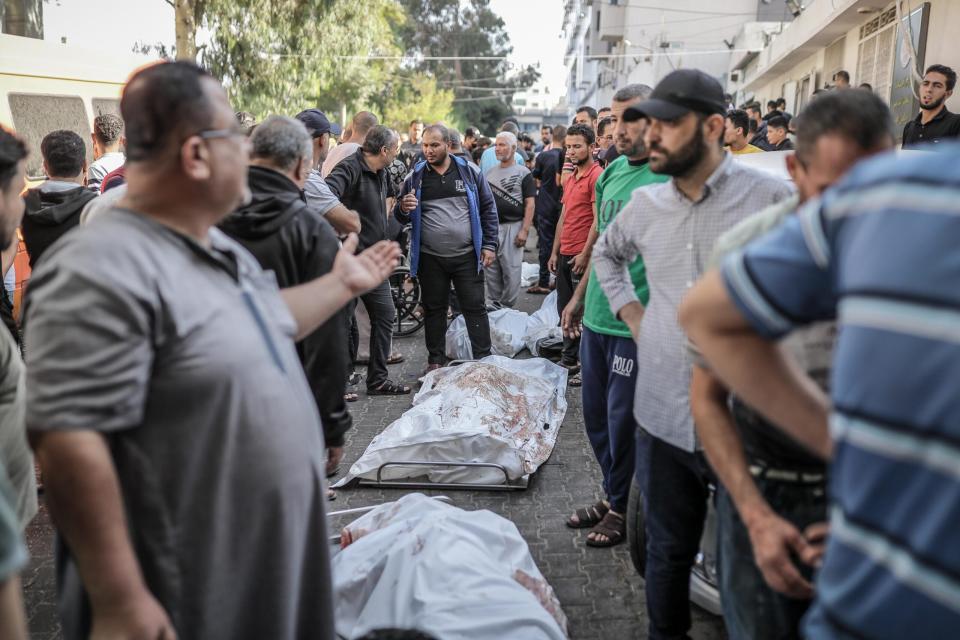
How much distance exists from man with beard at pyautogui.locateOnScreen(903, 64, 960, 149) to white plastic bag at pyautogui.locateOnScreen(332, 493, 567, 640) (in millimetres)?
5761

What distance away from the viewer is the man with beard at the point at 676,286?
2883 mm

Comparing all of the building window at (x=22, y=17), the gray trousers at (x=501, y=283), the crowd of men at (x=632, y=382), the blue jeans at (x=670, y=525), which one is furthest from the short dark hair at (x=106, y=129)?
the building window at (x=22, y=17)

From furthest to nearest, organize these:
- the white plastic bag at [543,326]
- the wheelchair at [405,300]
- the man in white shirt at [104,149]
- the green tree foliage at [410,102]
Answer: the green tree foliage at [410,102] < the wheelchair at [405,300] < the white plastic bag at [543,326] < the man in white shirt at [104,149]

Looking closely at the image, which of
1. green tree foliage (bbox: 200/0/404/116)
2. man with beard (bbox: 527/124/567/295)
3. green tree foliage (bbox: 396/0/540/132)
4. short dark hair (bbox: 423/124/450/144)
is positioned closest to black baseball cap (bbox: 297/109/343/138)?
short dark hair (bbox: 423/124/450/144)

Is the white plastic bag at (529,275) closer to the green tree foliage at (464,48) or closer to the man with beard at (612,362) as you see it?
the man with beard at (612,362)

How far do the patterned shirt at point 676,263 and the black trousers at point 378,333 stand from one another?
176 inches

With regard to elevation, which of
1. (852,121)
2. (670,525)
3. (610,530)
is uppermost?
(852,121)

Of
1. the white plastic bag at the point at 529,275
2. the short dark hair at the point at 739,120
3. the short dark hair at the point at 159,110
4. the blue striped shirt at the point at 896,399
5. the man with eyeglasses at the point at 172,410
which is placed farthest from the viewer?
the white plastic bag at the point at 529,275

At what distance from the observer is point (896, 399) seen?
3.64 ft

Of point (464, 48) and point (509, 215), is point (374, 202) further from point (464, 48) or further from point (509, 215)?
point (464, 48)

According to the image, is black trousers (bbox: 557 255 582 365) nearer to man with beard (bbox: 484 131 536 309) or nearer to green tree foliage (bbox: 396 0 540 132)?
man with beard (bbox: 484 131 536 309)

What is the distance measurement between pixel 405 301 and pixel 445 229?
6.62ft

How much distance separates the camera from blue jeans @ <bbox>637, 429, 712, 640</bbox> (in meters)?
2.92

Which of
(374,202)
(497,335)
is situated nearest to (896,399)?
(374,202)
